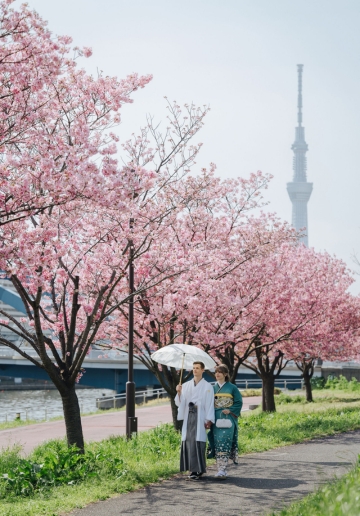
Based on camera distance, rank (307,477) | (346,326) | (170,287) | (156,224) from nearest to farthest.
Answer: (307,477) → (156,224) → (170,287) → (346,326)

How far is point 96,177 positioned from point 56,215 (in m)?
1.87

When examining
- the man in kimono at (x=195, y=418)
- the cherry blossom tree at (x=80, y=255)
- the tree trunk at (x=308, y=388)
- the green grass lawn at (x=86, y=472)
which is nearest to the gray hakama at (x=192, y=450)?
the man in kimono at (x=195, y=418)

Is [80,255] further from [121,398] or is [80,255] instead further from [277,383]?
[277,383]

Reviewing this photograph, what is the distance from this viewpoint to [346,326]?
2919cm

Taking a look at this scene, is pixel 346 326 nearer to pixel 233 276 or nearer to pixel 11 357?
pixel 233 276

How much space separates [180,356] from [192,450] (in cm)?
200

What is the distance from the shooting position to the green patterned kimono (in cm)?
996

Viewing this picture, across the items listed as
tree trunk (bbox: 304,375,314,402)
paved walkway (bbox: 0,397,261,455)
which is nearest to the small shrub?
tree trunk (bbox: 304,375,314,402)

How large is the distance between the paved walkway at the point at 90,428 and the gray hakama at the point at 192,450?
9.05m

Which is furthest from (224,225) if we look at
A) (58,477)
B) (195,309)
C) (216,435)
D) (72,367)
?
(58,477)

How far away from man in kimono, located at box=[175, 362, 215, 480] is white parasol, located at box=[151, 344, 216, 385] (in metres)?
1.01

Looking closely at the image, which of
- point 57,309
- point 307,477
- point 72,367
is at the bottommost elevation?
point 307,477

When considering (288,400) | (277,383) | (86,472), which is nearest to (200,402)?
(86,472)

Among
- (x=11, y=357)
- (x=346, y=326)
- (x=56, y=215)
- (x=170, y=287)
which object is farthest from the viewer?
(x=11, y=357)
